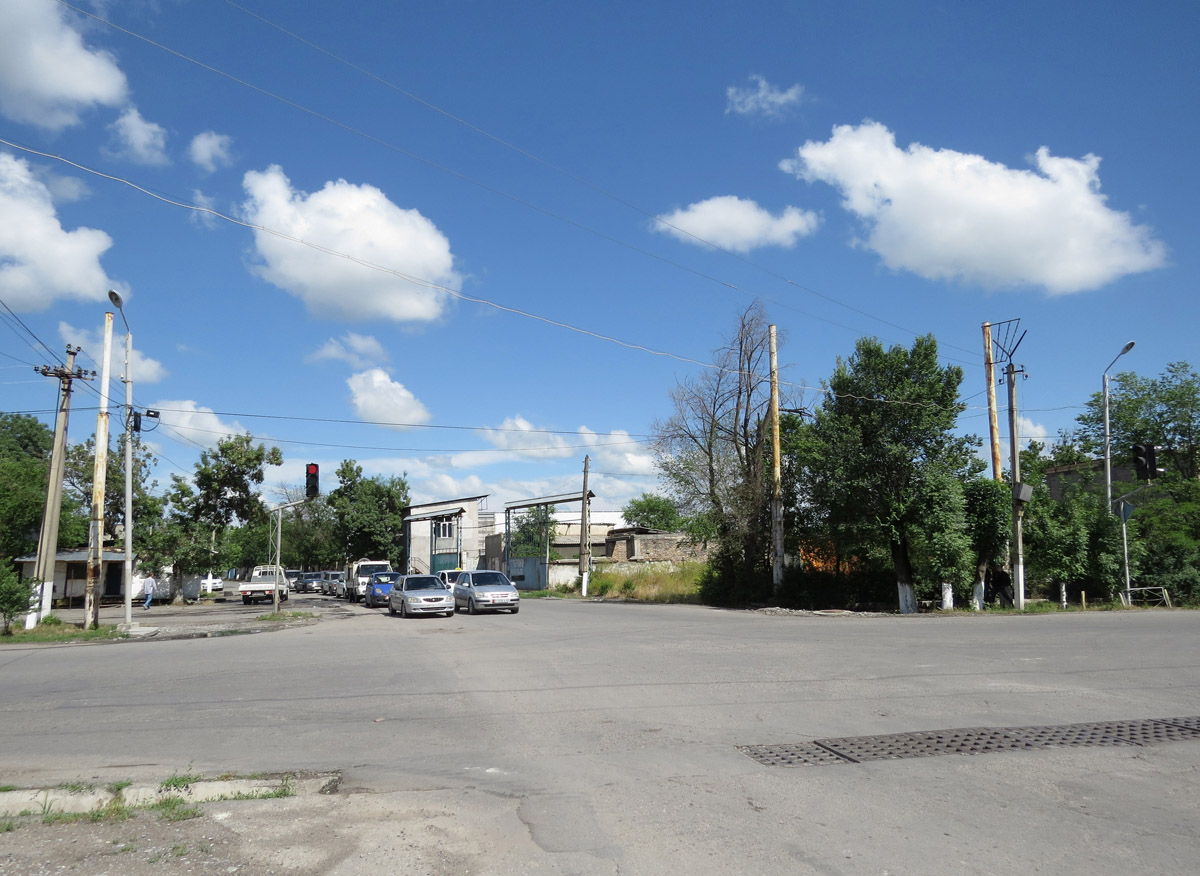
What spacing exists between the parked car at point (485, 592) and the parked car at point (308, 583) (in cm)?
3681

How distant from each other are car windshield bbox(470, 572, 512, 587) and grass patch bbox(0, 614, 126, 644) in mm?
12054

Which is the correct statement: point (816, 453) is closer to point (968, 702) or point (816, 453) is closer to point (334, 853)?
point (968, 702)

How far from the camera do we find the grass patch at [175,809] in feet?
18.4

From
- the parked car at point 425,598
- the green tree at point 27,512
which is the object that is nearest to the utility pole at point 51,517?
the green tree at point 27,512

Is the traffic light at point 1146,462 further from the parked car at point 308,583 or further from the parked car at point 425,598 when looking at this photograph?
the parked car at point 308,583

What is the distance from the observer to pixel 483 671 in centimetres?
1337

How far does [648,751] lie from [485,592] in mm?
24232

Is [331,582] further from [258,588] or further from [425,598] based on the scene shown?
[425,598]

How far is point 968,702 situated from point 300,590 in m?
70.7

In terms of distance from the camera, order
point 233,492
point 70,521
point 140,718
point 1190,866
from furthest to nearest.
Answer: point 233,492, point 70,521, point 140,718, point 1190,866

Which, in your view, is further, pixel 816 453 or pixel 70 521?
pixel 70 521

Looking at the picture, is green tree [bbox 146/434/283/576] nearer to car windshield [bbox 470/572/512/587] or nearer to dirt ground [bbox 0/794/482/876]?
car windshield [bbox 470/572/512/587]

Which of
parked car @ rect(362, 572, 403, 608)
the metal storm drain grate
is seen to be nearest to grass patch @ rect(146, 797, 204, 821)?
A: the metal storm drain grate

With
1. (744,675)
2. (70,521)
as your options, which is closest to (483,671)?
(744,675)
